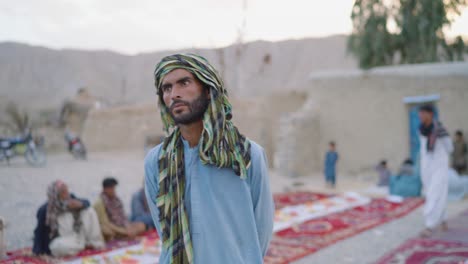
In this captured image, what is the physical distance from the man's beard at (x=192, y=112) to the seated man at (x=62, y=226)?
364cm

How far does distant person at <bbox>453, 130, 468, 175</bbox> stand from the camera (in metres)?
9.76

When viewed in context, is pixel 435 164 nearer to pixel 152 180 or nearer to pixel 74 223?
pixel 74 223

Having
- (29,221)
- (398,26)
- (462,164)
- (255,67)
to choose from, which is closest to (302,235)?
(29,221)

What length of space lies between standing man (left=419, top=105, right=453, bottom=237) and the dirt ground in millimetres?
456

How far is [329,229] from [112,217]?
280 centimetres

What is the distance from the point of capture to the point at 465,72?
1012cm

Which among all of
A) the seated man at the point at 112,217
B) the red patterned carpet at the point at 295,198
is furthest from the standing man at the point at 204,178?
the red patterned carpet at the point at 295,198

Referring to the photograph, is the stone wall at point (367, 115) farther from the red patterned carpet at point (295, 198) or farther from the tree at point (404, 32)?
the tree at point (404, 32)

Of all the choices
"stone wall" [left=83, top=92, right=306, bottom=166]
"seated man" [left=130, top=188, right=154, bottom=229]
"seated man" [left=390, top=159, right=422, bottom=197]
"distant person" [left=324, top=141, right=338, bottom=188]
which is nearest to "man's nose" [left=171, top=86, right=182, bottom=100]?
"seated man" [left=130, top=188, right=154, bottom=229]

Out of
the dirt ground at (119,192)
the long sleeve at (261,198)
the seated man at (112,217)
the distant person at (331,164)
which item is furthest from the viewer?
the distant person at (331,164)

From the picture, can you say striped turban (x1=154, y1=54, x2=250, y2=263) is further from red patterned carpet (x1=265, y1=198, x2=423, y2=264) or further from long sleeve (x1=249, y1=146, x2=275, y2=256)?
red patterned carpet (x1=265, y1=198, x2=423, y2=264)

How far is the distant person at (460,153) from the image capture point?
9.76 meters

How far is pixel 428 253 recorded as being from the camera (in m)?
4.61

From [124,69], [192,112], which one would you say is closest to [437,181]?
[192,112]
